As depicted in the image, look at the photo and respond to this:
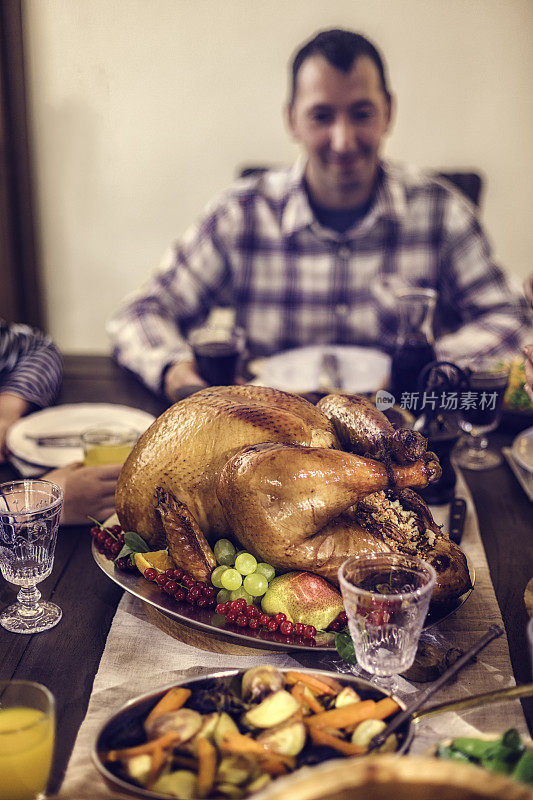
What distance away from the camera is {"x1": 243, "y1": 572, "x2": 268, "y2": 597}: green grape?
83cm

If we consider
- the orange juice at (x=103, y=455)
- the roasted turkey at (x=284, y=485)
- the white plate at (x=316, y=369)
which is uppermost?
the roasted turkey at (x=284, y=485)

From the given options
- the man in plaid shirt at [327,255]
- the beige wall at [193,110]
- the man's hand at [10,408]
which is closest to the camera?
the man's hand at [10,408]

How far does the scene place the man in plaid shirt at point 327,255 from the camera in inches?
92.5

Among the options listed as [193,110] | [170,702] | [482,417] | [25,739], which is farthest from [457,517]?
[193,110]

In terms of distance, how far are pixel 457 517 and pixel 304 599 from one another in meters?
0.36

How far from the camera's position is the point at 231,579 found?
826 mm

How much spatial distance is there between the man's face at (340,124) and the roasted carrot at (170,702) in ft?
6.14

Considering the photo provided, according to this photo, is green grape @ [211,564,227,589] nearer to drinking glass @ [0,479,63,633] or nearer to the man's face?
drinking glass @ [0,479,63,633]

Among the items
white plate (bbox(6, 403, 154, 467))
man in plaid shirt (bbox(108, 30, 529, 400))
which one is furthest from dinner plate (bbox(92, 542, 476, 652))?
man in plaid shirt (bbox(108, 30, 529, 400))

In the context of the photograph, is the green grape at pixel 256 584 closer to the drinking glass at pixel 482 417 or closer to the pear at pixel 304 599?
the pear at pixel 304 599

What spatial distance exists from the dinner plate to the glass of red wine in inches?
26.9

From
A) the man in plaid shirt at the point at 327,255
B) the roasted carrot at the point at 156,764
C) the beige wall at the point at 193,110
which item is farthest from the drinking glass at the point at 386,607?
the beige wall at the point at 193,110

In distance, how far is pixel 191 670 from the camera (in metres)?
0.80

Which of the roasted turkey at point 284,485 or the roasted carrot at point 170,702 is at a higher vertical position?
the roasted turkey at point 284,485
